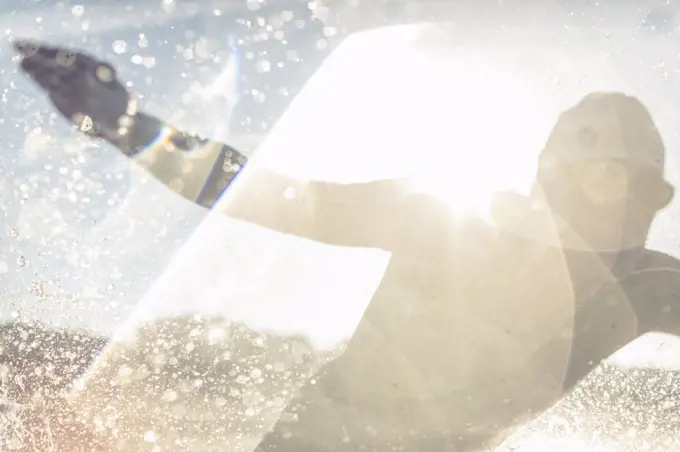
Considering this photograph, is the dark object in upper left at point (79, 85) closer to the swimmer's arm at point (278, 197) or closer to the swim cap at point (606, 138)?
the swimmer's arm at point (278, 197)

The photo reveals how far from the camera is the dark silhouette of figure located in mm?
1200

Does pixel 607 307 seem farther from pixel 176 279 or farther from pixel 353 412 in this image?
pixel 176 279

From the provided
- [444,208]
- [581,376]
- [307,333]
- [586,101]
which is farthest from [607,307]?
[307,333]

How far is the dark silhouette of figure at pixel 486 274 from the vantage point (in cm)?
120

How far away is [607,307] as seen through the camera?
1211 millimetres

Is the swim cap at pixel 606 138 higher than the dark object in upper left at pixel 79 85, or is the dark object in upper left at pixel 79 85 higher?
the swim cap at pixel 606 138

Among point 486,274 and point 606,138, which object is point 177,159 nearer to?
point 486,274

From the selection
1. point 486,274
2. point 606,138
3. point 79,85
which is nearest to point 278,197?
point 79,85

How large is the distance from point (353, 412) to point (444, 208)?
0.65 meters

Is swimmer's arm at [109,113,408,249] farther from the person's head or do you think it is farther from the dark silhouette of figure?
the person's head

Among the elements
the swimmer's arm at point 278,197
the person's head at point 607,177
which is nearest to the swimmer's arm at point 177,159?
the swimmer's arm at point 278,197

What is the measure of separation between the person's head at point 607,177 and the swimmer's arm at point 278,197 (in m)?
0.47

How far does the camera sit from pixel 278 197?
122cm

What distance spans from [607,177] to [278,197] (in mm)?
943
